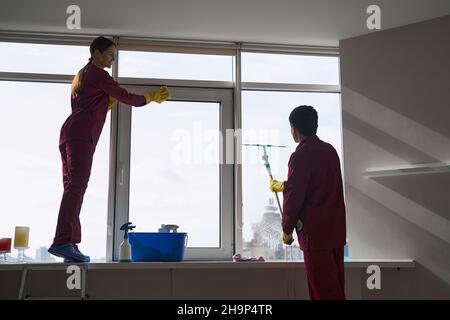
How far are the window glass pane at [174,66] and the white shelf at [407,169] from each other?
1.25 meters

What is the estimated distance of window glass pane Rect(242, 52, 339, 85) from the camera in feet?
13.1

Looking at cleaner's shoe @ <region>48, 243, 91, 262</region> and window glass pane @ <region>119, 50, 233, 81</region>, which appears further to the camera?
window glass pane @ <region>119, 50, 233, 81</region>

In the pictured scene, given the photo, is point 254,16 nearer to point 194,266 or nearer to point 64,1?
point 64,1

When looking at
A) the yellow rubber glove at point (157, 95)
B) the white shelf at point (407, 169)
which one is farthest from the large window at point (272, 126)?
the yellow rubber glove at point (157, 95)

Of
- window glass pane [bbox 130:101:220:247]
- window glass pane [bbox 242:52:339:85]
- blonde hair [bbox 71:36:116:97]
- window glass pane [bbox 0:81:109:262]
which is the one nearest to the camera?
blonde hair [bbox 71:36:116:97]

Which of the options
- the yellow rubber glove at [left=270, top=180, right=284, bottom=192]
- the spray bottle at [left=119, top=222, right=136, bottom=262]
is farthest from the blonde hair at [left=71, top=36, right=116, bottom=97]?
the yellow rubber glove at [left=270, top=180, right=284, bottom=192]

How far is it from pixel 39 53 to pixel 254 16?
1567mm

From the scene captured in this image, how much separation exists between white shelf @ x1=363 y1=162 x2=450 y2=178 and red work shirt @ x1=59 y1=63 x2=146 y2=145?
1.70 m

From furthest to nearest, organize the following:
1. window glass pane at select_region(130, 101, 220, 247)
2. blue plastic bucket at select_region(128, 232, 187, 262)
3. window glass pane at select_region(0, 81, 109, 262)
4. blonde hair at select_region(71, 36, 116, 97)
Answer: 1. window glass pane at select_region(130, 101, 220, 247)
2. window glass pane at select_region(0, 81, 109, 262)
3. blue plastic bucket at select_region(128, 232, 187, 262)
4. blonde hair at select_region(71, 36, 116, 97)

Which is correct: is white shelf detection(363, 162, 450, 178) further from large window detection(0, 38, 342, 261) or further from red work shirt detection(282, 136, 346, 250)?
red work shirt detection(282, 136, 346, 250)

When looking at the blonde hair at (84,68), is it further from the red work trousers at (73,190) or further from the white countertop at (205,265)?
the white countertop at (205,265)

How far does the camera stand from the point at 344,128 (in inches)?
154
